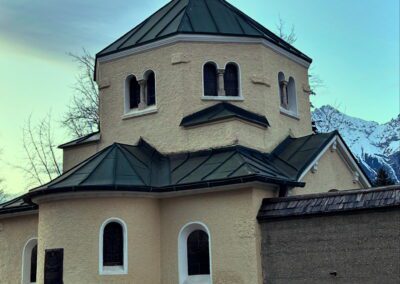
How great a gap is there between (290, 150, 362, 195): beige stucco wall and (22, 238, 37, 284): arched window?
7.87m

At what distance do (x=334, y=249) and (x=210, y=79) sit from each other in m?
6.90

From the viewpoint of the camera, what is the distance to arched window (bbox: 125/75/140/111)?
18153mm

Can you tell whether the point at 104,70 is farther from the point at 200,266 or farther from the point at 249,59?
the point at 200,266

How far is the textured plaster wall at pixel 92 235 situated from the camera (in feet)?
45.6

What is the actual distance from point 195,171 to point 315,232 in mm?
3594

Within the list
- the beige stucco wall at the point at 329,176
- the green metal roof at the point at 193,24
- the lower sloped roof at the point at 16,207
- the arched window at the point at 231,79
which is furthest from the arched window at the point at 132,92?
the beige stucco wall at the point at 329,176

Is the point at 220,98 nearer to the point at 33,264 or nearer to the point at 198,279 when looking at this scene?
the point at 198,279

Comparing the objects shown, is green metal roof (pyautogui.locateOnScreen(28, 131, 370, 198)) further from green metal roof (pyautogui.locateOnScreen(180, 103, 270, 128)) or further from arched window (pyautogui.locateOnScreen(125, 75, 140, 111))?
arched window (pyautogui.locateOnScreen(125, 75, 140, 111))

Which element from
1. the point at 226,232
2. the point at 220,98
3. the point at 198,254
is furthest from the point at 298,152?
the point at 198,254

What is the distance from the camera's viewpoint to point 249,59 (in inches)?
691

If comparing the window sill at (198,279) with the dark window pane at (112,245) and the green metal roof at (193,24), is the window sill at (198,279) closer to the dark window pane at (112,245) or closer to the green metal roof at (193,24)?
the dark window pane at (112,245)

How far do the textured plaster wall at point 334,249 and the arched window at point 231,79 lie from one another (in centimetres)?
516

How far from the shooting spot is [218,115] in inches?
639

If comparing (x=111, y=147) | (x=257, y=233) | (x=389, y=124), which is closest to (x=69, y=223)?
(x=111, y=147)
